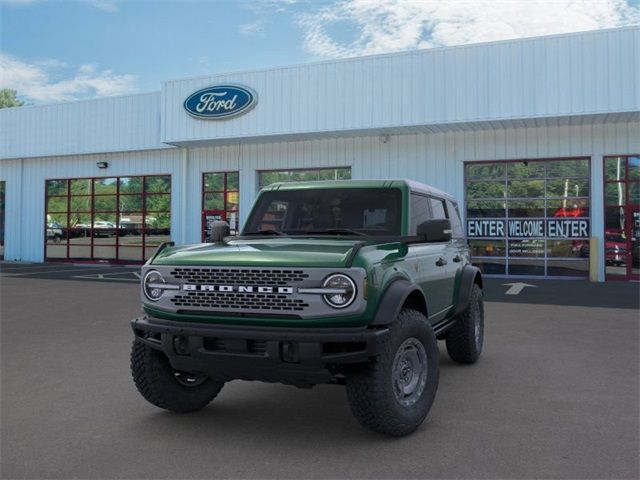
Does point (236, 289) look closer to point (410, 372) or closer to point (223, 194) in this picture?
point (410, 372)

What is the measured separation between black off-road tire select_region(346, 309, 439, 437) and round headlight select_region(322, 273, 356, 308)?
0.37 meters

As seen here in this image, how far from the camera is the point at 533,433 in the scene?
13.6ft

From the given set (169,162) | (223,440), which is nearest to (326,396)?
(223,440)

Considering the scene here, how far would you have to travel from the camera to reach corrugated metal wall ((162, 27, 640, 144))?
15.0 m

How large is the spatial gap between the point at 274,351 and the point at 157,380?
1226mm

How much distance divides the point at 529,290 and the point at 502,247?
3.93 metres

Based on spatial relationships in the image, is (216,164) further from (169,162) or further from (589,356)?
(589,356)

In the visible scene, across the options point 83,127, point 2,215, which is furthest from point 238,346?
point 2,215

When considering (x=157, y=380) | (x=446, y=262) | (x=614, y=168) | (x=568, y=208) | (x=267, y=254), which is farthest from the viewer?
(x=568, y=208)

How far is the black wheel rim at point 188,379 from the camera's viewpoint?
451 centimetres

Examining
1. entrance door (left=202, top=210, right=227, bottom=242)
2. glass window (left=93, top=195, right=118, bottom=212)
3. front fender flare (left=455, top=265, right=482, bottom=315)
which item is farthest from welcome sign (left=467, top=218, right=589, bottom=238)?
glass window (left=93, top=195, right=118, bottom=212)

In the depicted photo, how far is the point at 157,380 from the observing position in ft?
14.2

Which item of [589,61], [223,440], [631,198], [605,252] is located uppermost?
[589,61]

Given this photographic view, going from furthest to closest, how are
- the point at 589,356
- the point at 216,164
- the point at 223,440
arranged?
the point at 216,164 < the point at 589,356 < the point at 223,440
